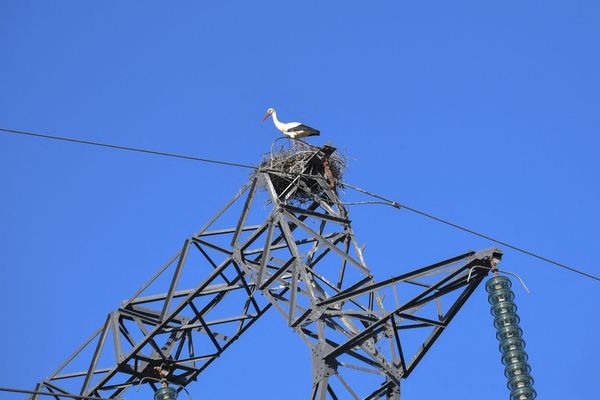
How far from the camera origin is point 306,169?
926 inches

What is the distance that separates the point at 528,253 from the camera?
2052cm

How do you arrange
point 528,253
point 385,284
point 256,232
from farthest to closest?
point 256,232
point 528,253
point 385,284

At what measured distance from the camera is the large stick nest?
23141 millimetres

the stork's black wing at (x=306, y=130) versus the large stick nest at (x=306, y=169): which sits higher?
the stork's black wing at (x=306, y=130)

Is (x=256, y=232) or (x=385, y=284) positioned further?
(x=256, y=232)

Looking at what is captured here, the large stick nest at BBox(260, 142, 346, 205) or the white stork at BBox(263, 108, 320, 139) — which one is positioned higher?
the white stork at BBox(263, 108, 320, 139)

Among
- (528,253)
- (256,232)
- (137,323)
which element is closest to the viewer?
(528,253)

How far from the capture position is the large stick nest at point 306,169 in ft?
75.9

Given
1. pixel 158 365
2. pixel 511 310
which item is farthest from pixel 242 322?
pixel 511 310

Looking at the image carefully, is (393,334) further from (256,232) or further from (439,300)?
(256,232)

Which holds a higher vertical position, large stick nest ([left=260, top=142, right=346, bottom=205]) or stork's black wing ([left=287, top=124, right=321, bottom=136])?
stork's black wing ([left=287, top=124, right=321, bottom=136])

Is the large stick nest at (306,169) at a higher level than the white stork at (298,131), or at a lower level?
lower

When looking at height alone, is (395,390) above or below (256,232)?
below

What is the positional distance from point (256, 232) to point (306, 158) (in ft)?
7.36
